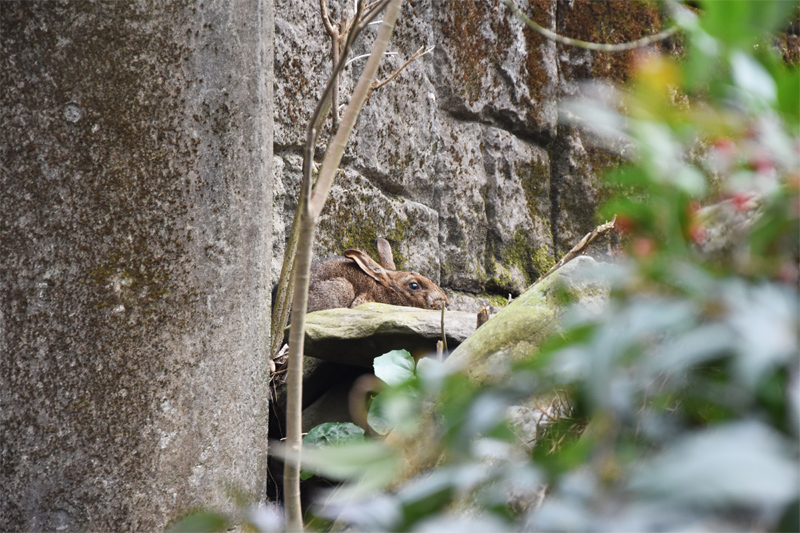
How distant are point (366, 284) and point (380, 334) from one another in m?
1.41

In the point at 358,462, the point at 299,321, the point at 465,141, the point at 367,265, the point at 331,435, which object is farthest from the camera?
the point at 465,141

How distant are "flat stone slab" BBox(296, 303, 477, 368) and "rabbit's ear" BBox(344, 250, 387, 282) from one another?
1.03 meters

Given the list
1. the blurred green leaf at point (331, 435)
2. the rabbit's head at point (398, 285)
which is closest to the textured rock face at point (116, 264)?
the blurred green leaf at point (331, 435)

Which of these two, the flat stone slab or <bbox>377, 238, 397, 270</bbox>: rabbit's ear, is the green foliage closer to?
the flat stone slab

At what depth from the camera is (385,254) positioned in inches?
159

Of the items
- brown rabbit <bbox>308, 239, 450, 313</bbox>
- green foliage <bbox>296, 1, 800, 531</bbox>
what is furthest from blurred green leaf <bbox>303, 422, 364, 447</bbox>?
green foliage <bbox>296, 1, 800, 531</bbox>

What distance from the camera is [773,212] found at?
0.37 metres

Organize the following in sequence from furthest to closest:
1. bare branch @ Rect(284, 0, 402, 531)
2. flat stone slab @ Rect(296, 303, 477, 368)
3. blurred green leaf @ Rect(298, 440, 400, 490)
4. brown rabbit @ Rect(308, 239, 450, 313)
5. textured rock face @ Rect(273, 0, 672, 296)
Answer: brown rabbit @ Rect(308, 239, 450, 313), textured rock face @ Rect(273, 0, 672, 296), flat stone slab @ Rect(296, 303, 477, 368), bare branch @ Rect(284, 0, 402, 531), blurred green leaf @ Rect(298, 440, 400, 490)

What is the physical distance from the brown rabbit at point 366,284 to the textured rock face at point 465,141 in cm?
9

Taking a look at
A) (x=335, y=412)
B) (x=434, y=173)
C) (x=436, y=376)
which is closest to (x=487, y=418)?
(x=436, y=376)

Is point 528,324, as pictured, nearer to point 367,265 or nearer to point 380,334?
point 380,334

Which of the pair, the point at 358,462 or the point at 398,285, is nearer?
the point at 358,462

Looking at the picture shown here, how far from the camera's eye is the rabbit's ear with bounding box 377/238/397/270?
Answer: 4.00m

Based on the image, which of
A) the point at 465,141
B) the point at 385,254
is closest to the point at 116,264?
the point at 385,254
